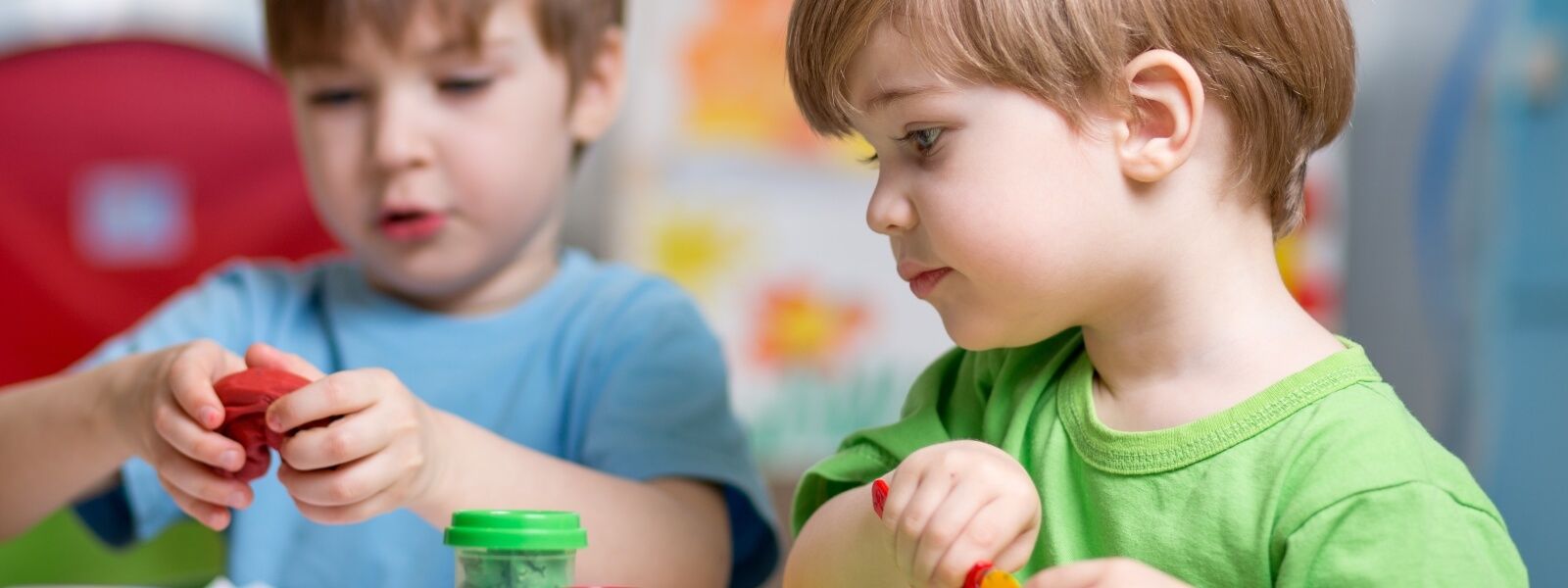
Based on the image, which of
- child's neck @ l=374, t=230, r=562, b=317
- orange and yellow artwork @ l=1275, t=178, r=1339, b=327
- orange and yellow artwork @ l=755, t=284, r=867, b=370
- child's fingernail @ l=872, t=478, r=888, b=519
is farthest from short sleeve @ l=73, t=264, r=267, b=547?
orange and yellow artwork @ l=1275, t=178, r=1339, b=327

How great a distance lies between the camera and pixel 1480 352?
1.68m

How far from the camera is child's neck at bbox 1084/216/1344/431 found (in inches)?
25.6

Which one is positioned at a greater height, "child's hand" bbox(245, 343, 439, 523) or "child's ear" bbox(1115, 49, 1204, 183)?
"child's ear" bbox(1115, 49, 1204, 183)

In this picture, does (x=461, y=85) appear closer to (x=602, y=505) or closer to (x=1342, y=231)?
(x=602, y=505)

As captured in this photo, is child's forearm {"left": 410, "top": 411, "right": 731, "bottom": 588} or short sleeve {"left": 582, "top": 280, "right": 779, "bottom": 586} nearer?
child's forearm {"left": 410, "top": 411, "right": 731, "bottom": 588}

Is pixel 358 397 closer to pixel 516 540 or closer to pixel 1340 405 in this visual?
pixel 516 540

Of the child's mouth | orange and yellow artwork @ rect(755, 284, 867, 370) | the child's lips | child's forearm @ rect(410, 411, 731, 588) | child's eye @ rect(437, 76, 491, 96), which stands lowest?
orange and yellow artwork @ rect(755, 284, 867, 370)

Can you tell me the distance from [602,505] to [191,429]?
217mm

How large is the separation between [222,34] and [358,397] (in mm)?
847

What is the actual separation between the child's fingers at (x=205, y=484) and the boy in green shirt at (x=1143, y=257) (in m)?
0.29

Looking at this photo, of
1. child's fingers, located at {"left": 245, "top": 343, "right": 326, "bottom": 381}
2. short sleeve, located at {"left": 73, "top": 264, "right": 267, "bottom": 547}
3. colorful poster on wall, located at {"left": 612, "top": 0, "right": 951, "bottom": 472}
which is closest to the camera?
child's fingers, located at {"left": 245, "top": 343, "right": 326, "bottom": 381}

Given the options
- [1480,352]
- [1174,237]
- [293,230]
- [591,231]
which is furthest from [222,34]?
[1480,352]

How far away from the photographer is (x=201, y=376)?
2.39 ft

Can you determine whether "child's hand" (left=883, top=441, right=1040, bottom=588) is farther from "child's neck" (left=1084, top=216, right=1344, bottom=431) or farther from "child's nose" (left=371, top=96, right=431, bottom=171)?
"child's nose" (left=371, top=96, right=431, bottom=171)
